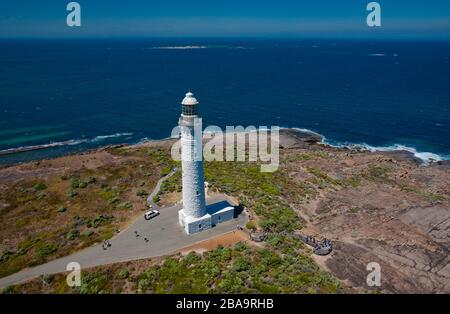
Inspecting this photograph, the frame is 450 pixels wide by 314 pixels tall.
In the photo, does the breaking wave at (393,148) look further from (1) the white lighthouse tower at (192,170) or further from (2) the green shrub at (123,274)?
(2) the green shrub at (123,274)

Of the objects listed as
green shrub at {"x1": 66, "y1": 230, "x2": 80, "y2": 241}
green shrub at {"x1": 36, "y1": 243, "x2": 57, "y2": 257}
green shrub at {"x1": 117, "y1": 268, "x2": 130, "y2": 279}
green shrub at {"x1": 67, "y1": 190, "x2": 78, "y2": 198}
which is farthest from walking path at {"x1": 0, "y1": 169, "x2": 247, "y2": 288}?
green shrub at {"x1": 67, "y1": 190, "x2": 78, "y2": 198}

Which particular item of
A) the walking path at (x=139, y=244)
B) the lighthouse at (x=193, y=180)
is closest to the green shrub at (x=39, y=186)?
the walking path at (x=139, y=244)

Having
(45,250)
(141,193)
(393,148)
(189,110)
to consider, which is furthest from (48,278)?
(393,148)

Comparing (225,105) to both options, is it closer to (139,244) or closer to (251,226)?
(251,226)

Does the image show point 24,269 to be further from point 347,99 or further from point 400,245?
point 347,99

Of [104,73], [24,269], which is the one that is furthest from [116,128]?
[104,73]

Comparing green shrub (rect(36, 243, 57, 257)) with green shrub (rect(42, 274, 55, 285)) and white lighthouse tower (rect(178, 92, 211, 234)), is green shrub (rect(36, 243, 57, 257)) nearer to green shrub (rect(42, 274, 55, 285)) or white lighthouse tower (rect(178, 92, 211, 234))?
green shrub (rect(42, 274, 55, 285))
